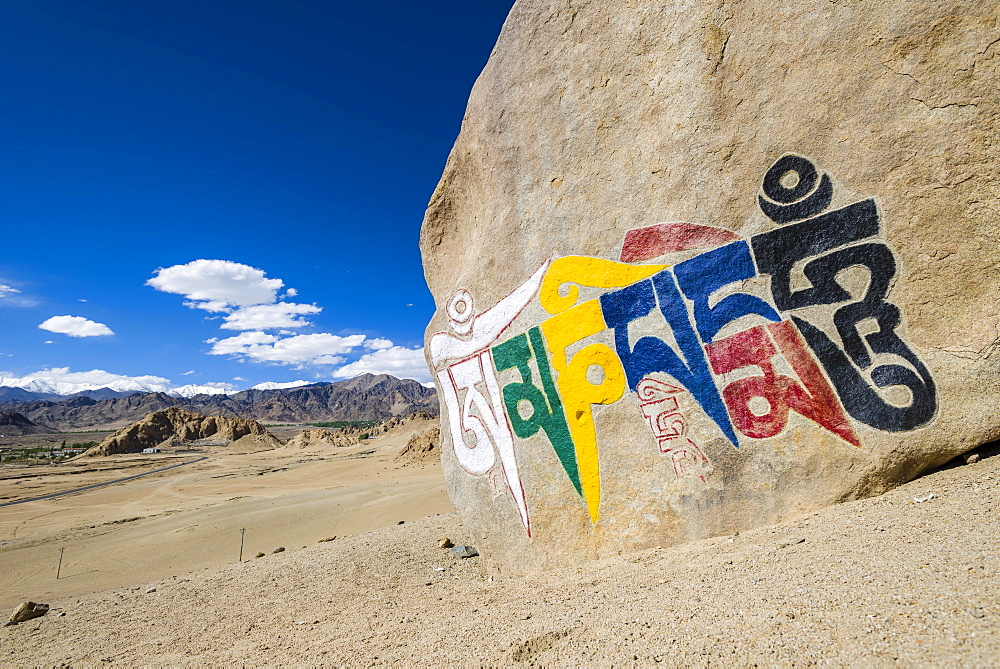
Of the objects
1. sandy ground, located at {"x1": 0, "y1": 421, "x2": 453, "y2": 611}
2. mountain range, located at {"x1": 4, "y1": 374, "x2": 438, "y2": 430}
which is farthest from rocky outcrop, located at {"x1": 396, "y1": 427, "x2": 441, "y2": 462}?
mountain range, located at {"x1": 4, "y1": 374, "x2": 438, "y2": 430}

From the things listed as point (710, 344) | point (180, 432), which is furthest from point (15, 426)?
point (710, 344)

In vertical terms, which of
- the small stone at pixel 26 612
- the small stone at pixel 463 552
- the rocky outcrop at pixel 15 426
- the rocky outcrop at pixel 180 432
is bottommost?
the small stone at pixel 463 552

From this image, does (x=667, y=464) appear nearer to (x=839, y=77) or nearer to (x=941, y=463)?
(x=941, y=463)

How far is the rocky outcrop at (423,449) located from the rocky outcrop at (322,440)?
784 inches

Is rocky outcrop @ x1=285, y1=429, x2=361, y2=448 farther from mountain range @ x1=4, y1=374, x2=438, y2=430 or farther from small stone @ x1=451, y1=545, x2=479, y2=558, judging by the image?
mountain range @ x1=4, y1=374, x2=438, y2=430

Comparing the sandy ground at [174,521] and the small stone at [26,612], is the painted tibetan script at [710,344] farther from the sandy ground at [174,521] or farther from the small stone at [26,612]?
the sandy ground at [174,521]

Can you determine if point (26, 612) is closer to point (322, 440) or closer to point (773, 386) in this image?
point (773, 386)

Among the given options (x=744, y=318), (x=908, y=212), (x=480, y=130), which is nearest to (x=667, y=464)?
(x=744, y=318)

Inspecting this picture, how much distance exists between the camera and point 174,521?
41.9 feet

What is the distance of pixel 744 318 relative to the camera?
4047 mm

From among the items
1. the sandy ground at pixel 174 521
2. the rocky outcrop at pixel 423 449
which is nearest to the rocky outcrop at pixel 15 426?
the sandy ground at pixel 174 521

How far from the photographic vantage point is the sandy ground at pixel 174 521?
29.5ft

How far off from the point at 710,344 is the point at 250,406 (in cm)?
17442

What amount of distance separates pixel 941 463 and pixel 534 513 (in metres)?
3.04
